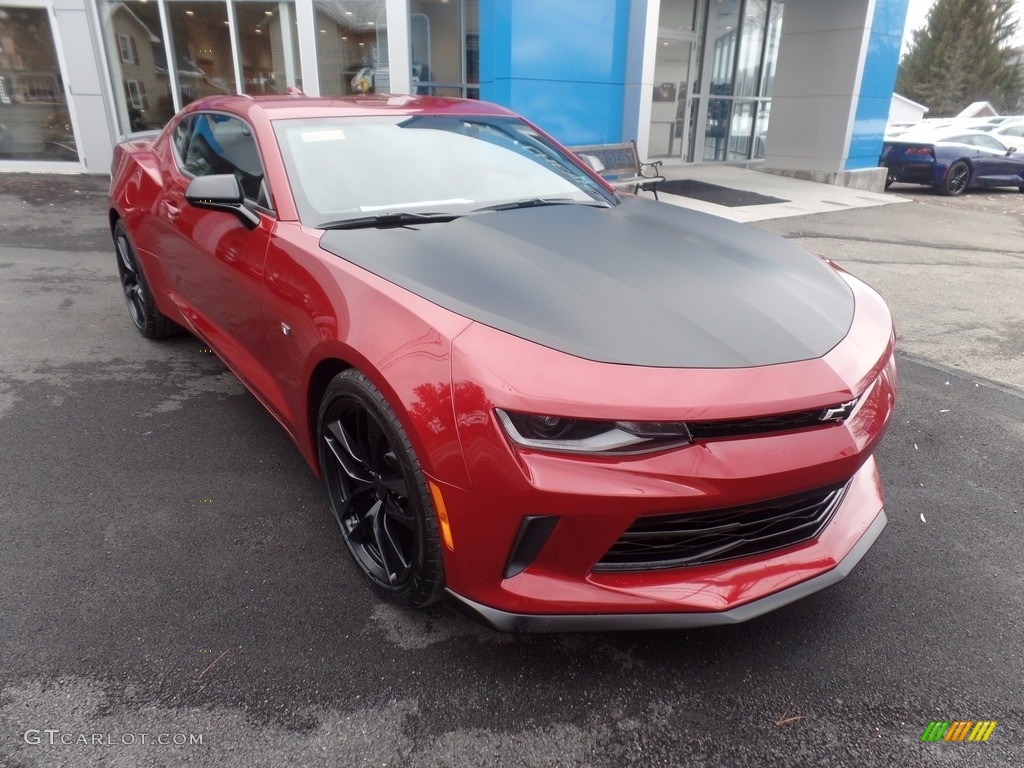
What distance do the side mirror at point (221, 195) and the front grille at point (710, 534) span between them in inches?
75.6

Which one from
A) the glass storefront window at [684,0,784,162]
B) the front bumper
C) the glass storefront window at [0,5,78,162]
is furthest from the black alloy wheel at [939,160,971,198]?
the glass storefront window at [0,5,78,162]

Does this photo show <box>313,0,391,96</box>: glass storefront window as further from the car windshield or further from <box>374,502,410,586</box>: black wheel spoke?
<box>374,502,410,586</box>: black wheel spoke

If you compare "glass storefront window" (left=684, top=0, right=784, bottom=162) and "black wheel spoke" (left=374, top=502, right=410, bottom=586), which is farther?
"glass storefront window" (left=684, top=0, right=784, bottom=162)

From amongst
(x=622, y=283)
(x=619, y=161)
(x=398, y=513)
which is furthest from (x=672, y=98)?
(x=398, y=513)

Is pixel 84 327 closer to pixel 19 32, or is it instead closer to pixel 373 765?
pixel 373 765

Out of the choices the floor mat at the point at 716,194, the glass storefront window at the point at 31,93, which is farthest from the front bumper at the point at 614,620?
the glass storefront window at the point at 31,93

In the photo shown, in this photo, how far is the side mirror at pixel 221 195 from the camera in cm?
276

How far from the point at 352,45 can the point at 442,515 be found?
11.5m

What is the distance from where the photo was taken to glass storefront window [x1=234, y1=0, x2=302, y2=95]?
11727 mm

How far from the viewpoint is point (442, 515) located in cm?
188

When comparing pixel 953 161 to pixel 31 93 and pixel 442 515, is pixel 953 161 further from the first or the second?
pixel 31 93

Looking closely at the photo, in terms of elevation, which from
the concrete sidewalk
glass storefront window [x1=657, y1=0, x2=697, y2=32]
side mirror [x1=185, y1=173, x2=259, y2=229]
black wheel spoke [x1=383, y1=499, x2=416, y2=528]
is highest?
glass storefront window [x1=657, y1=0, x2=697, y2=32]

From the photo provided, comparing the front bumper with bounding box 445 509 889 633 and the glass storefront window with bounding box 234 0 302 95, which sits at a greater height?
the glass storefront window with bounding box 234 0 302 95

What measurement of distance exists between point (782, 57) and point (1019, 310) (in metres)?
10.8
